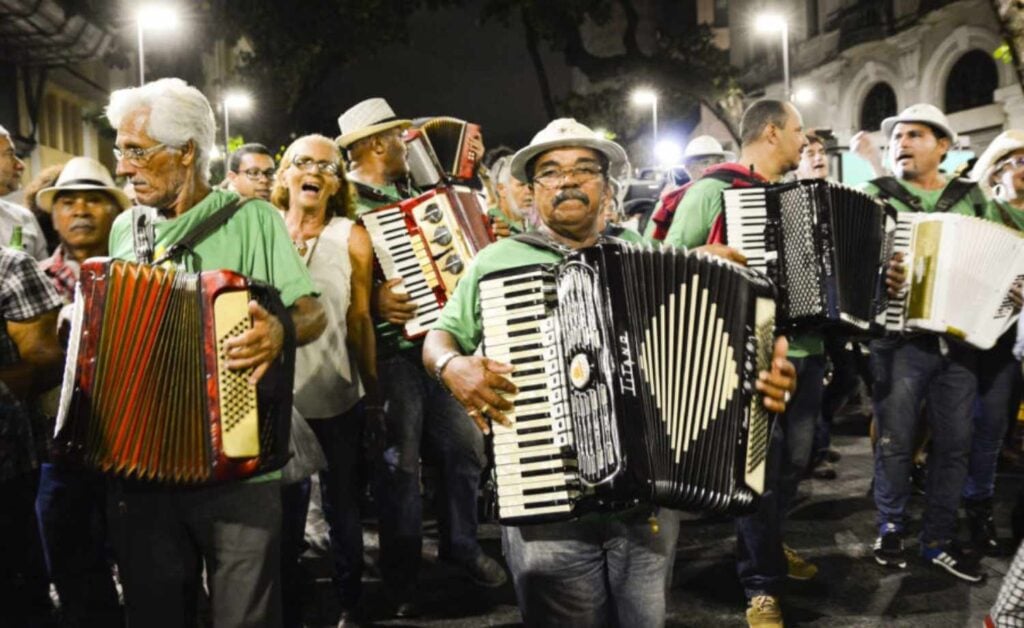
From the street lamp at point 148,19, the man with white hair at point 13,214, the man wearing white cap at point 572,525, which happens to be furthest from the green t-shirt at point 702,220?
the street lamp at point 148,19

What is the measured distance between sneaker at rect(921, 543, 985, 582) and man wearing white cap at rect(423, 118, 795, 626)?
2.90m

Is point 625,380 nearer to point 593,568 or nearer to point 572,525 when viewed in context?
point 572,525

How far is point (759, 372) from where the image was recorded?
3.00 meters

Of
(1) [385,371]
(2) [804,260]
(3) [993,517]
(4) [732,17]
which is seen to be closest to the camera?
(2) [804,260]

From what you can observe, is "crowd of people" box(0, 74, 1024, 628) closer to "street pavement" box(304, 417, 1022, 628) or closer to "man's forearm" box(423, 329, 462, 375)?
"man's forearm" box(423, 329, 462, 375)

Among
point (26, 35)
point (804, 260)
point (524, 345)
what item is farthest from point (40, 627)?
point (26, 35)

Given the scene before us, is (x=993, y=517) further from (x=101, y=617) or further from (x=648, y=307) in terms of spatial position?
(x=101, y=617)

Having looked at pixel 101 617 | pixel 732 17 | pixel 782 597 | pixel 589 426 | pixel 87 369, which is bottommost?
pixel 782 597

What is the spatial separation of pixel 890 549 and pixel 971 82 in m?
Result: 24.3

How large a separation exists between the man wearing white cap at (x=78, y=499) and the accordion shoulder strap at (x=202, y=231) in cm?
132

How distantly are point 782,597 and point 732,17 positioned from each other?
132ft

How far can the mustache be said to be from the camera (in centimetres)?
325

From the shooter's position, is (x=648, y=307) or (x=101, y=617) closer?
(x=648, y=307)

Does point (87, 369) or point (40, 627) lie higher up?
point (87, 369)
